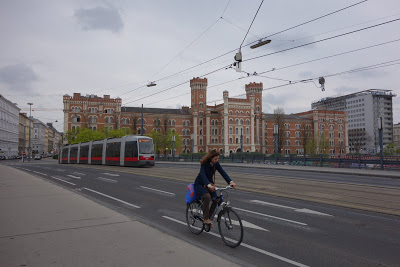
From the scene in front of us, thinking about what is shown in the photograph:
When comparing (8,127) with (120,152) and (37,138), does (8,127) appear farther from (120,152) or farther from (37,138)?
(120,152)

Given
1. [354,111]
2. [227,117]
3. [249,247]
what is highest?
[354,111]

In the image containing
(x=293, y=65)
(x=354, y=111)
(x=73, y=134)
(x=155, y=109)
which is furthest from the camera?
(x=354, y=111)

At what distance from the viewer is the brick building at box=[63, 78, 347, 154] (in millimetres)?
85000

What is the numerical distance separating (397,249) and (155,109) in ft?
307

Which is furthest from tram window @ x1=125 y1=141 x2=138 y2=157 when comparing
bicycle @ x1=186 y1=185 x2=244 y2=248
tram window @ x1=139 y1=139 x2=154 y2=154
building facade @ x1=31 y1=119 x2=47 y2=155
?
building facade @ x1=31 y1=119 x2=47 y2=155

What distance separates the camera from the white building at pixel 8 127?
87.1 meters

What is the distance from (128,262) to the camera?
436 cm

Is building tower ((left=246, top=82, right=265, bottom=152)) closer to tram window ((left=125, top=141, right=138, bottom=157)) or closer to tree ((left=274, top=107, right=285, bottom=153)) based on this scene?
tree ((left=274, top=107, right=285, bottom=153))

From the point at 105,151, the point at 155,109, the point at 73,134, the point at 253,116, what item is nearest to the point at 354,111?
the point at 253,116

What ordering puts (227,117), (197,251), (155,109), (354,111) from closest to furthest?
(197,251) < (227,117) < (155,109) < (354,111)

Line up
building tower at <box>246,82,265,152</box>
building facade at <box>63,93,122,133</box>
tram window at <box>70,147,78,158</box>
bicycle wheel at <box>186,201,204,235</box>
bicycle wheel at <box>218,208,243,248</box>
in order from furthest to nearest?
building tower at <box>246,82,265,152</box>
building facade at <box>63,93,122,133</box>
tram window at <box>70,147,78,158</box>
bicycle wheel at <box>186,201,204,235</box>
bicycle wheel at <box>218,208,243,248</box>

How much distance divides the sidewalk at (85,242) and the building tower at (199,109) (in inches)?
3298

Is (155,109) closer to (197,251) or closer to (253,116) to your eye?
(253,116)

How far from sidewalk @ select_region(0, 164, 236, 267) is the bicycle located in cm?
73
